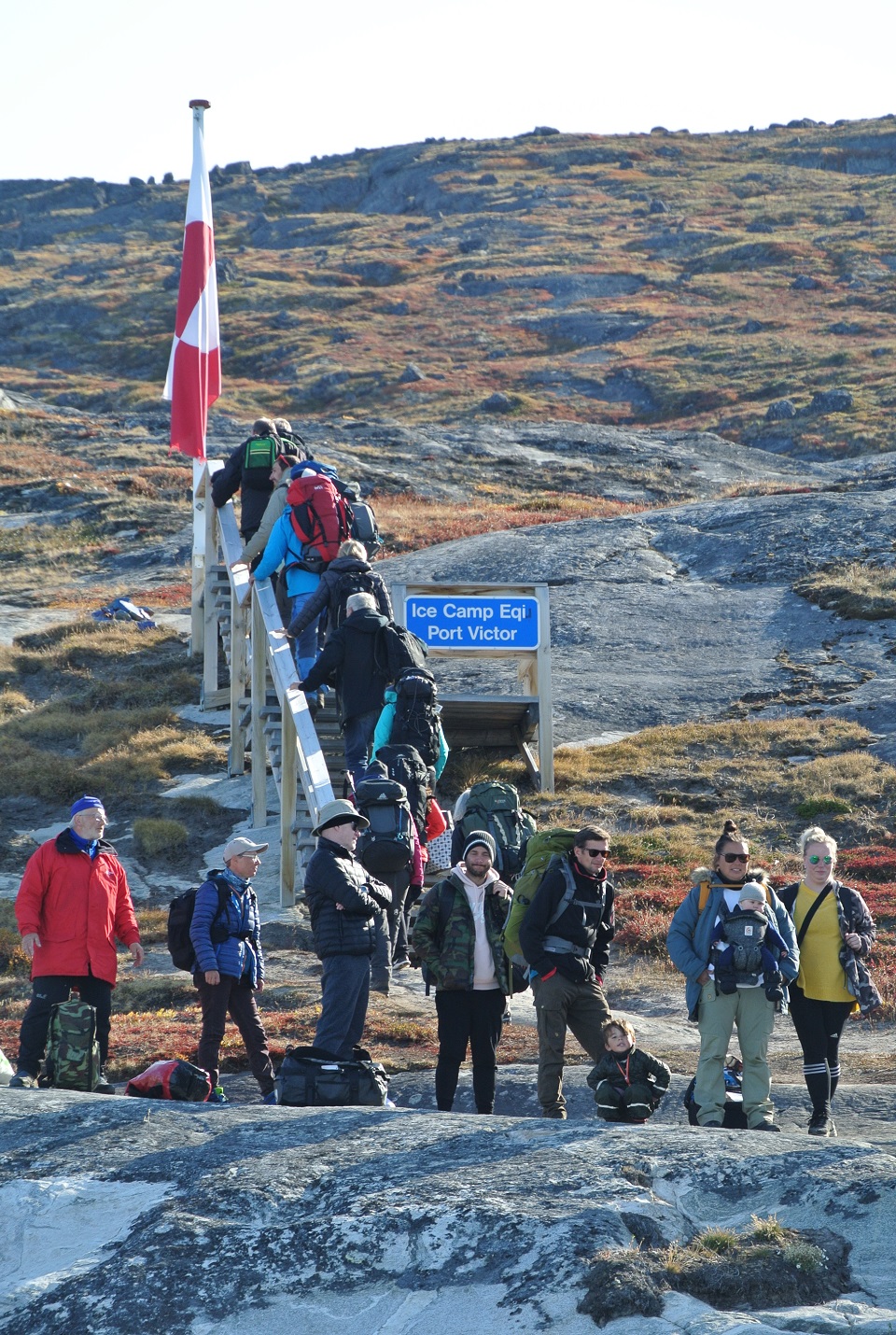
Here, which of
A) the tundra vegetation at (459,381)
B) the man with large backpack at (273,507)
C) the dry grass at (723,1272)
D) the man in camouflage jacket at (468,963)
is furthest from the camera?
the tundra vegetation at (459,381)

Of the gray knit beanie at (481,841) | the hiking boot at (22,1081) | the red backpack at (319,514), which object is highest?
the red backpack at (319,514)

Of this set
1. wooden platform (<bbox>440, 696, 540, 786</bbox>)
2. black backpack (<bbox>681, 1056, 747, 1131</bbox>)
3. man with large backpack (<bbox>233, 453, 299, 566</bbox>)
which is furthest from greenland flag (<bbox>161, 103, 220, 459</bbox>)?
black backpack (<bbox>681, 1056, 747, 1131</bbox>)

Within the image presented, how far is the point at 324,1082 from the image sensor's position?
7312 mm

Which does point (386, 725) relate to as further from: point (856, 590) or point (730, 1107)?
point (856, 590)

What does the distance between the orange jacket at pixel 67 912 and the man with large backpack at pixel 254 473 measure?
25.8 feet

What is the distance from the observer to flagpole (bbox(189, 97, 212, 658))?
20.4 meters

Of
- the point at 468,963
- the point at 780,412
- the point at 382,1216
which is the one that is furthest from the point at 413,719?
the point at 780,412

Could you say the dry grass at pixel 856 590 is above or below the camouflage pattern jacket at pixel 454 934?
above

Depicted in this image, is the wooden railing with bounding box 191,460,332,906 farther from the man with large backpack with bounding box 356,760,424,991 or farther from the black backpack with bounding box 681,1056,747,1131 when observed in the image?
the black backpack with bounding box 681,1056,747,1131

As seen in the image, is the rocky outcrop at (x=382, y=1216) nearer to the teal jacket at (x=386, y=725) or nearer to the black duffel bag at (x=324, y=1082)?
the black duffel bag at (x=324, y=1082)

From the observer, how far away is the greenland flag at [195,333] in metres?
21.2

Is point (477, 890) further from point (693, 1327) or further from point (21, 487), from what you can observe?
Result: point (21, 487)

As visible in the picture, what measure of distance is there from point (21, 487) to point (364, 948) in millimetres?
29381

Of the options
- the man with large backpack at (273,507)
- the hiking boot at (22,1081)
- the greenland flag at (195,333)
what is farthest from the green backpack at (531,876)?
the greenland flag at (195,333)
